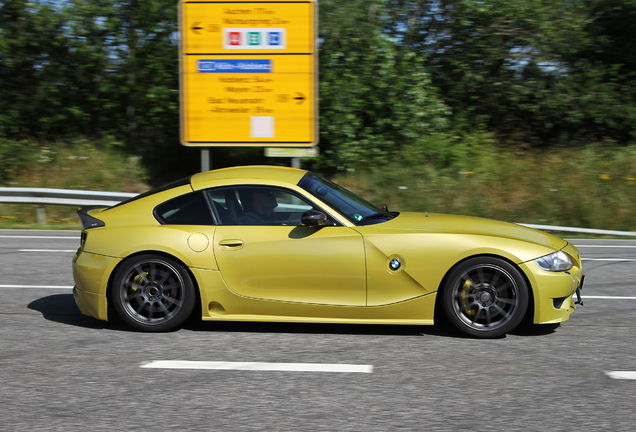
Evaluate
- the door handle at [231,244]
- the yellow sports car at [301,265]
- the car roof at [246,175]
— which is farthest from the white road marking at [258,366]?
the car roof at [246,175]

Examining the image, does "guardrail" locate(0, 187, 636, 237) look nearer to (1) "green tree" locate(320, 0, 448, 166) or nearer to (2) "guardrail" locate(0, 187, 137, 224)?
(2) "guardrail" locate(0, 187, 137, 224)

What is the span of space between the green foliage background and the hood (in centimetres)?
892

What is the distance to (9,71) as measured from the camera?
18094 millimetres

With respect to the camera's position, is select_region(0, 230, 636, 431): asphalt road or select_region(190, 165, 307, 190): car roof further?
select_region(190, 165, 307, 190): car roof

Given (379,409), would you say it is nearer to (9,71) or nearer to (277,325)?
(277,325)

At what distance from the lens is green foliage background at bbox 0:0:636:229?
15.9m

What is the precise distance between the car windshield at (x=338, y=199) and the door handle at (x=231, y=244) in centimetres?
71

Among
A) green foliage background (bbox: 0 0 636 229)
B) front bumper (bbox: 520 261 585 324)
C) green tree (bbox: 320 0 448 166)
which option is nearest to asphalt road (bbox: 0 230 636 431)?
front bumper (bbox: 520 261 585 324)

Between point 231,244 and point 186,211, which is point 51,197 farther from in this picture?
point 231,244

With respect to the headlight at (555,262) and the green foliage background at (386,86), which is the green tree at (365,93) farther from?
the headlight at (555,262)

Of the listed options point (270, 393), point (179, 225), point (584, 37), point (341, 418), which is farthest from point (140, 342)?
point (584, 37)

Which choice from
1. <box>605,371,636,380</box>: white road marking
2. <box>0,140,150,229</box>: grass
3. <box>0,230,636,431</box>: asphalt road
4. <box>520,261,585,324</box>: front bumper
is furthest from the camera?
<box>0,140,150,229</box>: grass

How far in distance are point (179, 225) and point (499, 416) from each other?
2.91 meters

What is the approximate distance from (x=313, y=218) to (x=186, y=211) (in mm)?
1104
